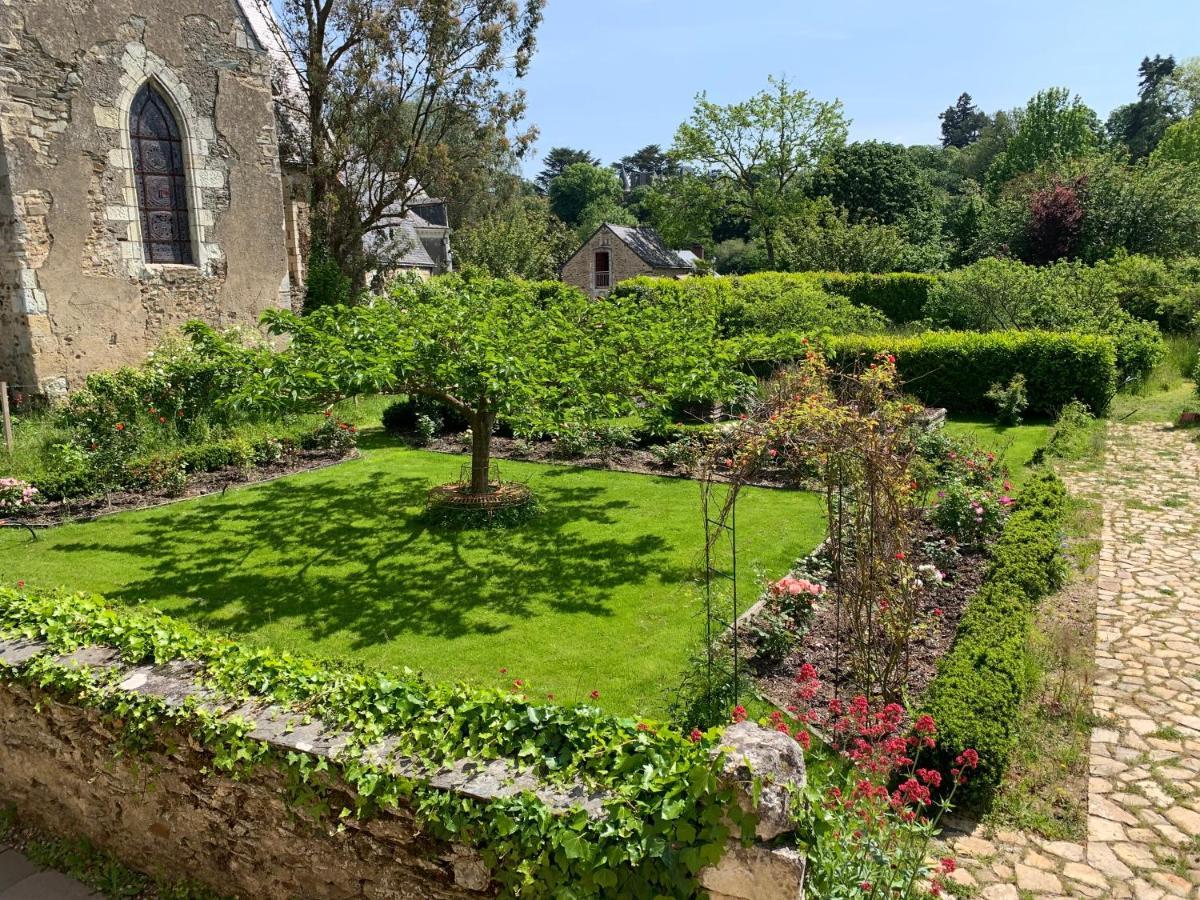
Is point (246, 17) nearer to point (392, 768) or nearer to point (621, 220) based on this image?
point (392, 768)

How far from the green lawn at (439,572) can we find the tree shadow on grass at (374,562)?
0.03m

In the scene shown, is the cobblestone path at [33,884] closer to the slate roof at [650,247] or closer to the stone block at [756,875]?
the stone block at [756,875]

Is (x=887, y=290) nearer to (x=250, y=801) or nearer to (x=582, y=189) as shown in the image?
(x=250, y=801)

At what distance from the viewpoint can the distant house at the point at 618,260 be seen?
44072 millimetres

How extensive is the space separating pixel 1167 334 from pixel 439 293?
20733mm

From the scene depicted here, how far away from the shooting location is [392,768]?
3.26m

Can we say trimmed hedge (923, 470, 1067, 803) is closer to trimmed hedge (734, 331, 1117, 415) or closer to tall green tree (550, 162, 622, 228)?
trimmed hedge (734, 331, 1117, 415)

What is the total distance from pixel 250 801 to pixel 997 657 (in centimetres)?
494

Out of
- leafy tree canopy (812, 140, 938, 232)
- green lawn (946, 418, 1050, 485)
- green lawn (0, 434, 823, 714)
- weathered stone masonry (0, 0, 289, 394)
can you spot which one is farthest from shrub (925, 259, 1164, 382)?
leafy tree canopy (812, 140, 938, 232)

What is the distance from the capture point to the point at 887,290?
30.5 meters

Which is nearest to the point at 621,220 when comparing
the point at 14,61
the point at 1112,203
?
the point at 1112,203

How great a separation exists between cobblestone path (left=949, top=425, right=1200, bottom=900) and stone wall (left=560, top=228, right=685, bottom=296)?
3613 centimetres

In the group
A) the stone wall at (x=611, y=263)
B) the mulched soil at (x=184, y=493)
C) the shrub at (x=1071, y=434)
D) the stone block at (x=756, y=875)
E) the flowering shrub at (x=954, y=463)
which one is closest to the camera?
the stone block at (x=756, y=875)

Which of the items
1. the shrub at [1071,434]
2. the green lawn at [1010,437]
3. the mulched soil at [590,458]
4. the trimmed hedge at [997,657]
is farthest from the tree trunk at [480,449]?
the shrub at [1071,434]
